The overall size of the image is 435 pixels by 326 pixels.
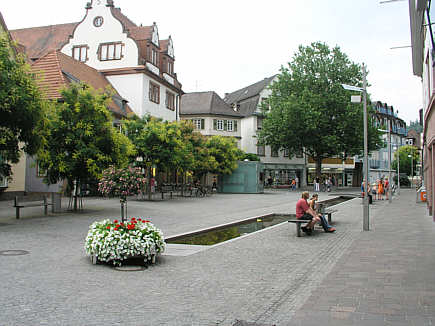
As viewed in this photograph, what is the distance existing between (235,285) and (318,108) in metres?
44.8

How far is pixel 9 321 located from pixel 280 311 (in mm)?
3201

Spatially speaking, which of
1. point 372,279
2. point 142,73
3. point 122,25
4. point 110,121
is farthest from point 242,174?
point 372,279

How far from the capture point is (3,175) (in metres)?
15.4

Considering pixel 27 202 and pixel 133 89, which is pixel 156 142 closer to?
pixel 27 202

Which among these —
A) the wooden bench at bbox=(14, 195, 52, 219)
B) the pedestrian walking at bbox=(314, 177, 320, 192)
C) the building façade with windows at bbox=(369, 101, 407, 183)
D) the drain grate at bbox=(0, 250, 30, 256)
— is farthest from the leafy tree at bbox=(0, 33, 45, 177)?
the building façade with windows at bbox=(369, 101, 407, 183)

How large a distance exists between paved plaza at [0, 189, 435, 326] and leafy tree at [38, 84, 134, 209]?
6.48 m

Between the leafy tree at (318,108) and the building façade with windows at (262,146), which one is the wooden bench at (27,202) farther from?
the building façade with windows at (262,146)

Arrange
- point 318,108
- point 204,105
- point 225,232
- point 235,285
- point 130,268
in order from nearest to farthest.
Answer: point 235,285, point 130,268, point 225,232, point 318,108, point 204,105

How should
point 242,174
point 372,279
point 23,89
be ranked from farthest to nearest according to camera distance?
point 242,174 → point 23,89 → point 372,279

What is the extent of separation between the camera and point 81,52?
40906 millimetres

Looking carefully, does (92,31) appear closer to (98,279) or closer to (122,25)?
(122,25)

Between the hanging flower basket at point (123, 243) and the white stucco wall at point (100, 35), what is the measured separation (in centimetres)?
3317

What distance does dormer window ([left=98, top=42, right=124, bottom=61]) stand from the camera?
3991 centimetres

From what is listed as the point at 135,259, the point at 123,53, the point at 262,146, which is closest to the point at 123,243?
the point at 135,259
